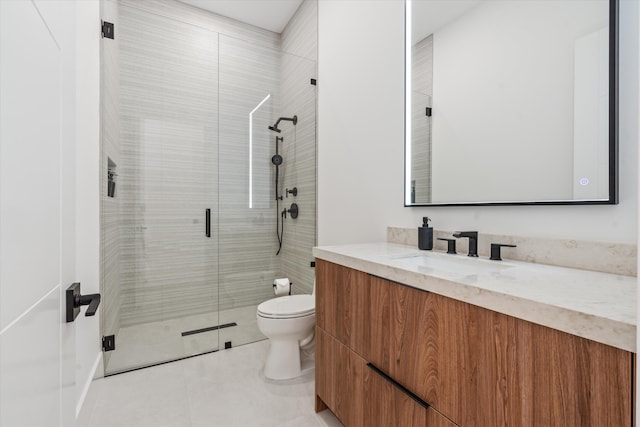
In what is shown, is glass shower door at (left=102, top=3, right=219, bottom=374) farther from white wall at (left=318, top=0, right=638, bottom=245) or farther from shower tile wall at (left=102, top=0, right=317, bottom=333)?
white wall at (left=318, top=0, right=638, bottom=245)

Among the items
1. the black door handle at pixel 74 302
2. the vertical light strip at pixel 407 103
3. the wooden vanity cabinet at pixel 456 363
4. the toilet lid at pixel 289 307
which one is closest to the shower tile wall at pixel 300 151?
the toilet lid at pixel 289 307

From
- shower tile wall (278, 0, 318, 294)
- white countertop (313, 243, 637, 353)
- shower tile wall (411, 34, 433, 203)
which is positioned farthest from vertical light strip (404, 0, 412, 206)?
shower tile wall (278, 0, 318, 294)

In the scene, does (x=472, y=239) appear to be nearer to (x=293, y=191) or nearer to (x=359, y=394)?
(x=359, y=394)

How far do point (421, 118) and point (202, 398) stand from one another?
204 centimetres

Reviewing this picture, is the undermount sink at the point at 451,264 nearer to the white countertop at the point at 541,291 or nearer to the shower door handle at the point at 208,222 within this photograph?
the white countertop at the point at 541,291

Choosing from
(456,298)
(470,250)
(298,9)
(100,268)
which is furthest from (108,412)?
(298,9)

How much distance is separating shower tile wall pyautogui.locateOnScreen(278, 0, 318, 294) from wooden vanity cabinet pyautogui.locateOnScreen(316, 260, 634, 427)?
4.00 feet

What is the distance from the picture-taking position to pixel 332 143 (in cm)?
245

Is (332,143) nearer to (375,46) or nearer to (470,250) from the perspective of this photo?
(375,46)

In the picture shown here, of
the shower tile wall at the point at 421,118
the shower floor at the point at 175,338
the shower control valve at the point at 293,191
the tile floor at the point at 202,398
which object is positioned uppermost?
the shower tile wall at the point at 421,118

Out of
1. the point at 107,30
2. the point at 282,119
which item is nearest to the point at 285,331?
the point at 282,119

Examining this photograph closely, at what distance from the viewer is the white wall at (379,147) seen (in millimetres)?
955

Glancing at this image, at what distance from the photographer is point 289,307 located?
1.98m

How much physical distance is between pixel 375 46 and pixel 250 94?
3.85 ft
